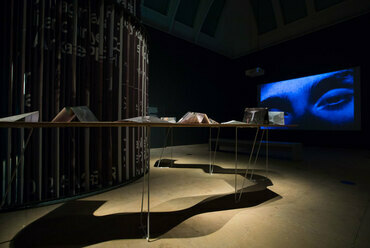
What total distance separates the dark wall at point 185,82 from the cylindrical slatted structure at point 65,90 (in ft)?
13.7

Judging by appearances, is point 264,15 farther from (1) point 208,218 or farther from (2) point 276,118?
(1) point 208,218

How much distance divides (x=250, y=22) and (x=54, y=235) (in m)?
10.5

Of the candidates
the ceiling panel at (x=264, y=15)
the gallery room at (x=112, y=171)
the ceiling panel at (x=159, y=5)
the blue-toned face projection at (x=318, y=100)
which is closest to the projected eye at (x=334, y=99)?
the blue-toned face projection at (x=318, y=100)

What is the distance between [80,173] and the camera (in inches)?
84.1

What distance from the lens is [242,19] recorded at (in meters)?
9.22

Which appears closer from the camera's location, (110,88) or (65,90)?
(65,90)

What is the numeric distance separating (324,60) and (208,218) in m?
7.98

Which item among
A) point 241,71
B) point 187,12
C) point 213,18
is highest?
point 213,18

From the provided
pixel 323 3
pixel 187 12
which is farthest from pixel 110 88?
pixel 323 3

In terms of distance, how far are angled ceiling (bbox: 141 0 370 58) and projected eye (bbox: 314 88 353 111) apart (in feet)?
8.36

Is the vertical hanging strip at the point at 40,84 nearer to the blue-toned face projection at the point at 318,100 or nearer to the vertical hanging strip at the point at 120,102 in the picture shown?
the vertical hanging strip at the point at 120,102

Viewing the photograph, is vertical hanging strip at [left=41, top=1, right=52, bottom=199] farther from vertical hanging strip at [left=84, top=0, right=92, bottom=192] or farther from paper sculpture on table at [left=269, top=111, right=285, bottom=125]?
paper sculpture on table at [left=269, top=111, right=285, bottom=125]

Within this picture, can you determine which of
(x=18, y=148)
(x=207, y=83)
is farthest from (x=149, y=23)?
(x=18, y=148)

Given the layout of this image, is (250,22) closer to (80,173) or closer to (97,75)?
(97,75)
